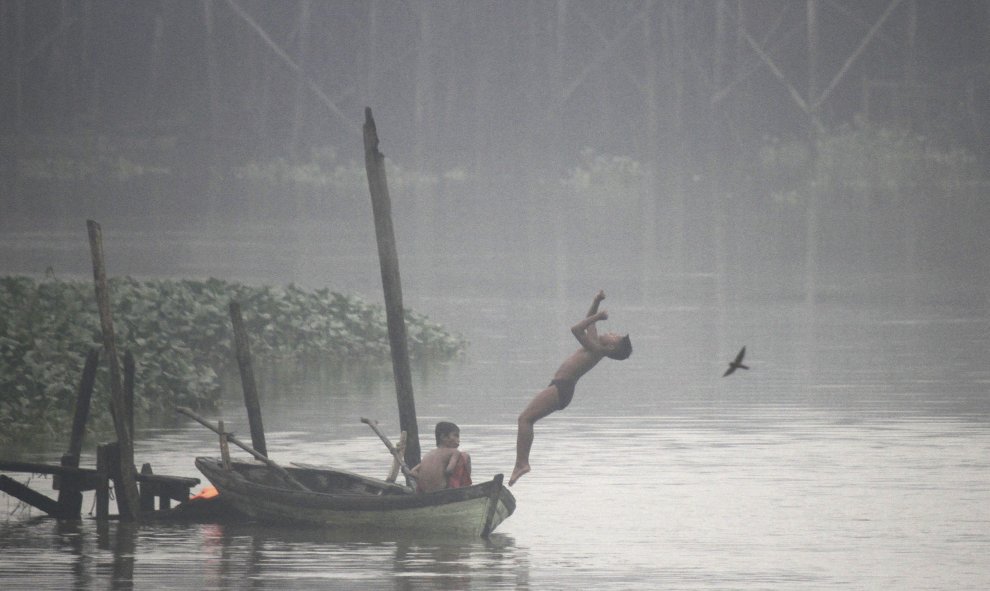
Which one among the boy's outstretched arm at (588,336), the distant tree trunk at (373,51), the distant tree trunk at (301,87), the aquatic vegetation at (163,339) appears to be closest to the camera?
the boy's outstretched arm at (588,336)

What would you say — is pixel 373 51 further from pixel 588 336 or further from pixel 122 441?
pixel 122 441

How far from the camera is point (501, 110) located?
104m

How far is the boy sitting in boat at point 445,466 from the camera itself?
67.1 feet

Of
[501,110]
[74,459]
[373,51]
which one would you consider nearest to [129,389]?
[74,459]

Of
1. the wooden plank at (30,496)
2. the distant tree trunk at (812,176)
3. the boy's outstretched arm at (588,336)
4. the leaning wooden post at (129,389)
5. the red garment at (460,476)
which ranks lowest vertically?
the wooden plank at (30,496)

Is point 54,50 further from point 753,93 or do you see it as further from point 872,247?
point 872,247

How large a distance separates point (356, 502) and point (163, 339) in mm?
11390

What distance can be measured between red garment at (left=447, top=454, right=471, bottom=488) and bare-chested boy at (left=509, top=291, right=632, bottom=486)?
2.96 ft

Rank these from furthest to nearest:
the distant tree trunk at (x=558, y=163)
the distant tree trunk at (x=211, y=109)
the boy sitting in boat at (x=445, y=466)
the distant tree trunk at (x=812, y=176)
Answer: the distant tree trunk at (x=211, y=109) < the distant tree trunk at (x=558, y=163) < the distant tree trunk at (x=812, y=176) < the boy sitting in boat at (x=445, y=466)

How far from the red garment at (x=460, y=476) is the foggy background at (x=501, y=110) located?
59.3 m

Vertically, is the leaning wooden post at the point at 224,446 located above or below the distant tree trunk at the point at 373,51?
below

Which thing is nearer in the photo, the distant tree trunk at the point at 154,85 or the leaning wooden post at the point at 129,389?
the leaning wooden post at the point at 129,389

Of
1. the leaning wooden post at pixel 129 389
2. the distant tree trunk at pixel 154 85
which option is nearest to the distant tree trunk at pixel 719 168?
the leaning wooden post at pixel 129 389

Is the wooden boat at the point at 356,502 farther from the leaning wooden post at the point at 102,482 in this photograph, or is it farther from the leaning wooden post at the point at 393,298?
the leaning wooden post at the point at 393,298
